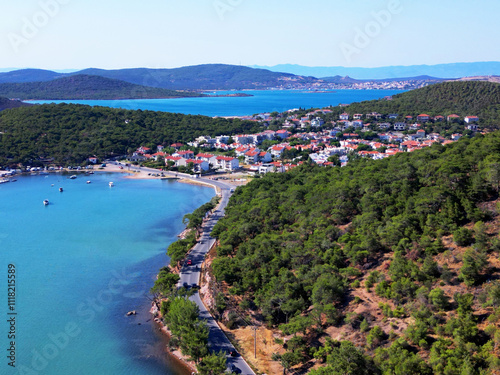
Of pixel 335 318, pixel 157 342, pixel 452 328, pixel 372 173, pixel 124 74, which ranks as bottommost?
pixel 157 342

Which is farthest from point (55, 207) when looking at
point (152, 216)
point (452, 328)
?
point (452, 328)

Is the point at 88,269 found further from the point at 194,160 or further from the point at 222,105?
the point at 222,105

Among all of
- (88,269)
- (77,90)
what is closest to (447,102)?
(88,269)

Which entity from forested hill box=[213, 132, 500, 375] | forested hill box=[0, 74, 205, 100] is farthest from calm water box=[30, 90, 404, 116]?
forested hill box=[213, 132, 500, 375]

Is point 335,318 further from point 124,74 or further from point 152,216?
point 124,74

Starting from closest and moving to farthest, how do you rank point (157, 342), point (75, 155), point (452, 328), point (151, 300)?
point (452, 328) → point (157, 342) → point (151, 300) → point (75, 155)

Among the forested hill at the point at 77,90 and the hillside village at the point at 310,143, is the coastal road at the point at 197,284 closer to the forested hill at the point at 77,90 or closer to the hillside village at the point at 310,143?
the hillside village at the point at 310,143
